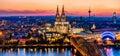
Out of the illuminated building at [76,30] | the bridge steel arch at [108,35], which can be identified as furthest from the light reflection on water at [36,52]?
the bridge steel arch at [108,35]

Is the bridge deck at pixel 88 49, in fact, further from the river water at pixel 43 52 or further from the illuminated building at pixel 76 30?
the illuminated building at pixel 76 30

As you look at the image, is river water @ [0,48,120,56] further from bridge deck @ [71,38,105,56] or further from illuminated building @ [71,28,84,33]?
illuminated building @ [71,28,84,33]

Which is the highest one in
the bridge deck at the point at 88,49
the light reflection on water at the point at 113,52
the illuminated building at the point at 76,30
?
the bridge deck at the point at 88,49

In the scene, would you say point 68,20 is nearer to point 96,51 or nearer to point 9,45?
point 9,45

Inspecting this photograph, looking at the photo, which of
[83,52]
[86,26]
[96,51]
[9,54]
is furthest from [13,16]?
[86,26]

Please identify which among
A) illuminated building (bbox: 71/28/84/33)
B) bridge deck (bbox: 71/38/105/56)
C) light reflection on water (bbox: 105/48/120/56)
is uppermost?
bridge deck (bbox: 71/38/105/56)

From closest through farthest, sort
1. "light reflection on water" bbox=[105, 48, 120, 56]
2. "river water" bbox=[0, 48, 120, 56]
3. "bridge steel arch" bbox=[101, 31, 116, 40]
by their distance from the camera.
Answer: "light reflection on water" bbox=[105, 48, 120, 56]
"river water" bbox=[0, 48, 120, 56]
"bridge steel arch" bbox=[101, 31, 116, 40]

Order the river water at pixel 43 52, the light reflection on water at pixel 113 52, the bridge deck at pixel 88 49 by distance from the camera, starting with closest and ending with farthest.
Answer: the bridge deck at pixel 88 49
the light reflection on water at pixel 113 52
the river water at pixel 43 52

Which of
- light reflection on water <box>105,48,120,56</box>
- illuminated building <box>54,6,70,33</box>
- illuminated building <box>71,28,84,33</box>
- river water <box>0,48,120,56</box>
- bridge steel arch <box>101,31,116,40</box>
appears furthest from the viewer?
bridge steel arch <box>101,31,116,40</box>

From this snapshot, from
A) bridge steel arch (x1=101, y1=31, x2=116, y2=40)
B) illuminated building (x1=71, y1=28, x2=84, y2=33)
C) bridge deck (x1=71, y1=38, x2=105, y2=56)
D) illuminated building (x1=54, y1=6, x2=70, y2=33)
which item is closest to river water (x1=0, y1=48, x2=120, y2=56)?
bridge deck (x1=71, y1=38, x2=105, y2=56)
